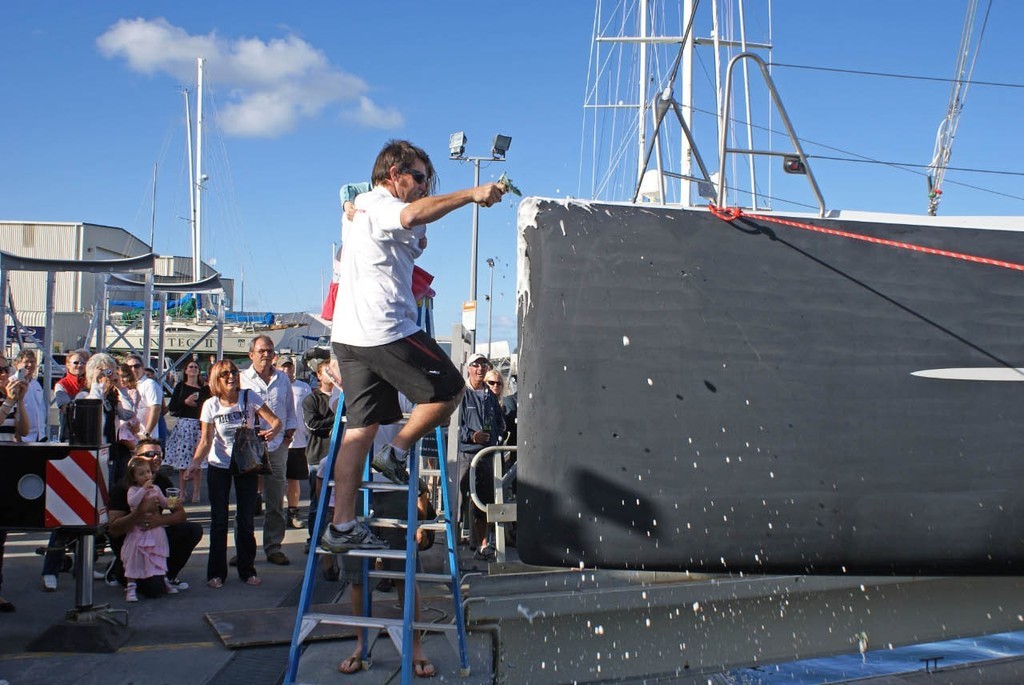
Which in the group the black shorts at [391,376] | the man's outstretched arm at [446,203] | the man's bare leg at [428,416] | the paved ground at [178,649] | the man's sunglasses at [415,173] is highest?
the man's sunglasses at [415,173]

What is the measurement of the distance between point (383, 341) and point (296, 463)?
6.52 meters

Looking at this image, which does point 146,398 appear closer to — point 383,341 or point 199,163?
point 383,341

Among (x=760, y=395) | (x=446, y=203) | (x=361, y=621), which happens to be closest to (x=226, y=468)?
(x=361, y=621)

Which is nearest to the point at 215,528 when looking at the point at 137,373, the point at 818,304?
the point at 818,304

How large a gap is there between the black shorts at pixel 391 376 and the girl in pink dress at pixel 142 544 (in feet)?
11.0

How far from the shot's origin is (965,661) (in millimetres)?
6039

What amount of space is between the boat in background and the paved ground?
1.86 metres

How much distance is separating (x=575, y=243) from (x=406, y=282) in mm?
862

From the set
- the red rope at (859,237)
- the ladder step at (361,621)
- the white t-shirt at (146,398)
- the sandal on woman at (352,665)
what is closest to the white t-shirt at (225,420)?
the sandal on woman at (352,665)

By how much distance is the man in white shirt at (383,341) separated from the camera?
3852 millimetres

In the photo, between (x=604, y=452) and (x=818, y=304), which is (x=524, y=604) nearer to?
(x=604, y=452)

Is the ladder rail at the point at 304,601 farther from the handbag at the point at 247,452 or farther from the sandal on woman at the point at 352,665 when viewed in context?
the handbag at the point at 247,452

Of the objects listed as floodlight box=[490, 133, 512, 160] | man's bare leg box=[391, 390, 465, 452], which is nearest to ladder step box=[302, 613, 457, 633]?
man's bare leg box=[391, 390, 465, 452]

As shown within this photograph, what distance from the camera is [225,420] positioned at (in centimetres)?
745
